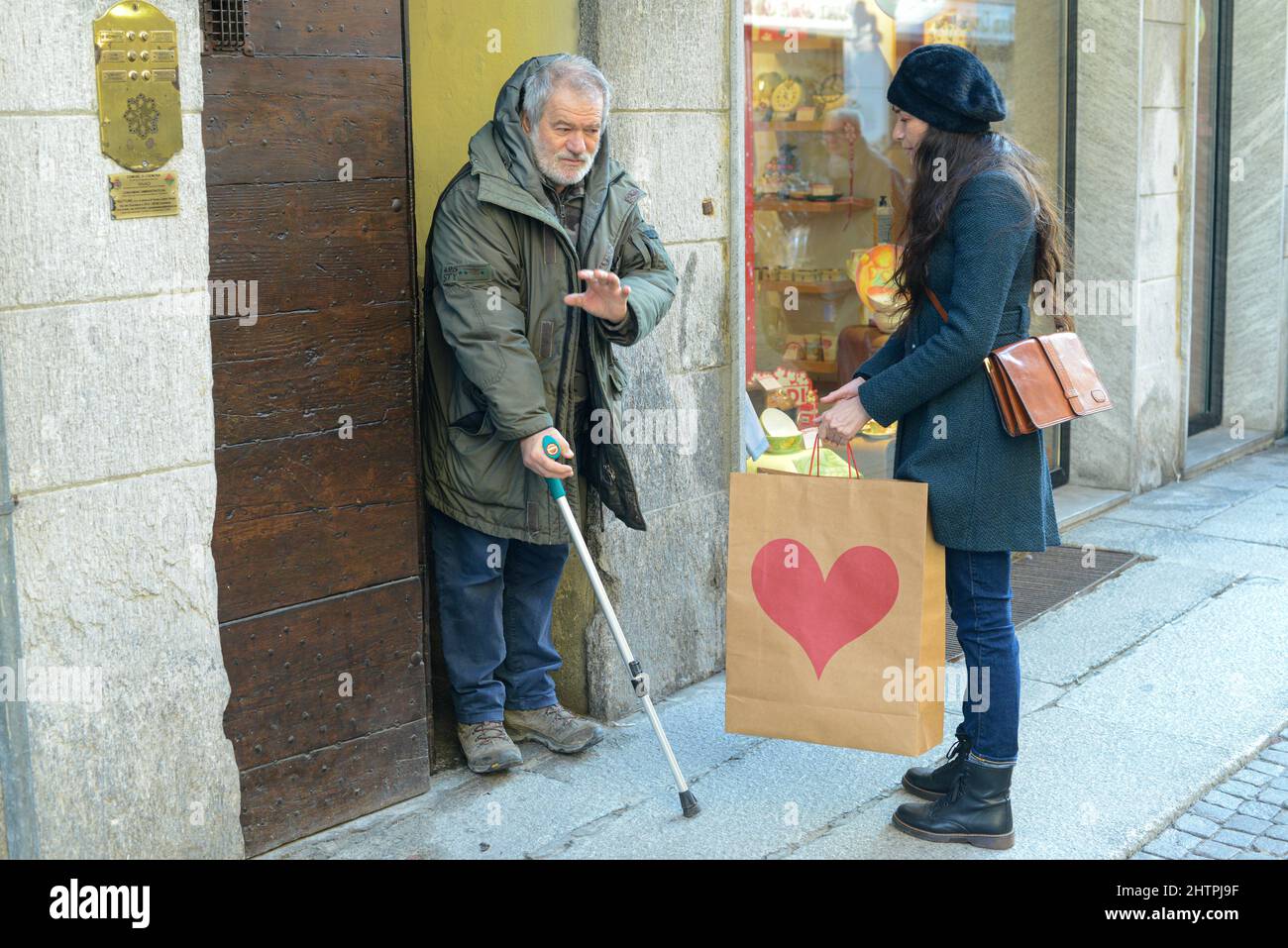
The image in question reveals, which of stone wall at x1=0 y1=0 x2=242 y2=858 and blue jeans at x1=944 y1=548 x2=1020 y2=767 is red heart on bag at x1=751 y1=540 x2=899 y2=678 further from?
stone wall at x1=0 y1=0 x2=242 y2=858

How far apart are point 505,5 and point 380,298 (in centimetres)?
116

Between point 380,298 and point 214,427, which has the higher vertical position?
point 380,298

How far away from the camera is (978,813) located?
3.98 meters

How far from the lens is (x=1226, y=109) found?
892cm

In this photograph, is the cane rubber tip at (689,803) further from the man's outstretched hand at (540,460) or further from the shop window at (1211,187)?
the shop window at (1211,187)

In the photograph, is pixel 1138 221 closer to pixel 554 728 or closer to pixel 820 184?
pixel 820 184

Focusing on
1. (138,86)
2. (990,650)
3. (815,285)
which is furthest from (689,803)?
(815,285)

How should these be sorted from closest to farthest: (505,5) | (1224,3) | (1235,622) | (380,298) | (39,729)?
(39,729) → (380,298) → (505,5) → (1235,622) → (1224,3)

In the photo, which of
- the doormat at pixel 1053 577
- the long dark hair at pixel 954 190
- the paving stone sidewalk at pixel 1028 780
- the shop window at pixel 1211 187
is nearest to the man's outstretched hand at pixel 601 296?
the long dark hair at pixel 954 190

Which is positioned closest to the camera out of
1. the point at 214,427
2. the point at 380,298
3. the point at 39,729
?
the point at 39,729

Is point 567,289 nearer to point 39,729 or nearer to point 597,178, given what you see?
point 597,178

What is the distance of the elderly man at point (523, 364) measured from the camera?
13.3 feet

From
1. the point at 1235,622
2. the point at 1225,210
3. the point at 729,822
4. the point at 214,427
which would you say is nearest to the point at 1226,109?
the point at 1225,210
